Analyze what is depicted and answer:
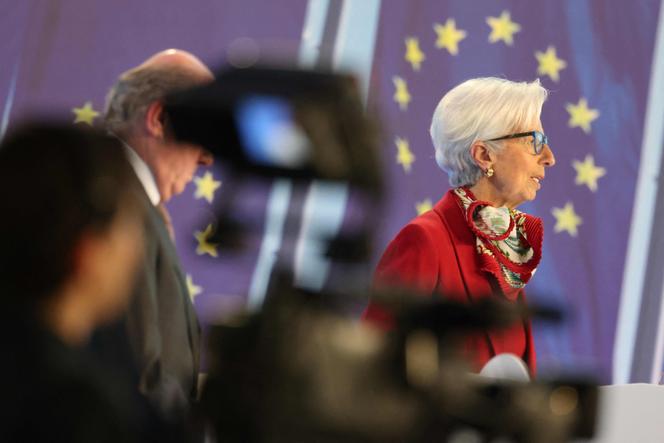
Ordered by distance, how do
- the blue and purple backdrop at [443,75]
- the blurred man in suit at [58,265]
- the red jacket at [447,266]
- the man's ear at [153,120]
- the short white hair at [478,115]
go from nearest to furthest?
the blurred man in suit at [58,265], the man's ear at [153,120], the red jacket at [447,266], the short white hair at [478,115], the blue and purple backdrop at [443,75]

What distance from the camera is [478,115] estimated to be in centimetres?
236

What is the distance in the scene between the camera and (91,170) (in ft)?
3.39

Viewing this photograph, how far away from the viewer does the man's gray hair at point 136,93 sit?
6.44ft

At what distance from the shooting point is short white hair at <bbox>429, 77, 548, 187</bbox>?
2.33 metres

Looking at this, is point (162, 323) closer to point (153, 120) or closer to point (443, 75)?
point (153, 120)

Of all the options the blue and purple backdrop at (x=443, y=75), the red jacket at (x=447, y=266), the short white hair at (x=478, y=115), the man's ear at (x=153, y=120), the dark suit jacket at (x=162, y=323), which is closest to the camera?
the dark suit jacket at (x=162, y=323)

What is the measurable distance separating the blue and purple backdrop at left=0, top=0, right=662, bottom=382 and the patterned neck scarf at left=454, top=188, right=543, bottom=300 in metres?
0.82

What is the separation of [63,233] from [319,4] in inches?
94.4

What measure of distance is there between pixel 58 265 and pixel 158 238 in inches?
29.3

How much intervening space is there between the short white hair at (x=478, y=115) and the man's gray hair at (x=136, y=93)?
2.08 ft

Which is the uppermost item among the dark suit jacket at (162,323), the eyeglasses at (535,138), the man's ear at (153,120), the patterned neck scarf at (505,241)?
the eyeglasses at (535,138)

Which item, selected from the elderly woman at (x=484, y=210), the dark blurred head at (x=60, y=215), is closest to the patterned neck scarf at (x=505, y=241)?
the elderly woman at (x=484, y=210)

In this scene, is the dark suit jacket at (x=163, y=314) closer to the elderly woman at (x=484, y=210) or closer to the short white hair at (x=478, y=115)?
the elderly woman at (x=484, y=210)

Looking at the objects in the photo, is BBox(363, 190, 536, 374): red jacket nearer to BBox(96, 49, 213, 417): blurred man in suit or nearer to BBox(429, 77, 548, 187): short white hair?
BBox(429, 77, 548, 187): short white hair
